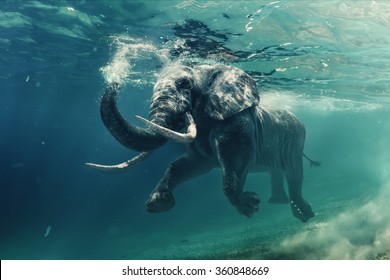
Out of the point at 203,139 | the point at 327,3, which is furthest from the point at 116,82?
the point at 327,3

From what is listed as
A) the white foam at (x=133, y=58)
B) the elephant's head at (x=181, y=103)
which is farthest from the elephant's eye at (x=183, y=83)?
the white foam at (x=133, y=58)

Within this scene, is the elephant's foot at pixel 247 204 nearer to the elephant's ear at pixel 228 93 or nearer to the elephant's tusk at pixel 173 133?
the elephant's ear at pixel 228 93

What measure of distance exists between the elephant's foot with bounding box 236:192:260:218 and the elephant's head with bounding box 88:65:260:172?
160 centimetres

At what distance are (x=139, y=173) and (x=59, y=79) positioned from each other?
915 inches

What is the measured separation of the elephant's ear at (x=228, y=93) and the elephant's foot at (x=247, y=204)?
1573 millimetres

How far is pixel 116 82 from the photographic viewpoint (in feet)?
18.1

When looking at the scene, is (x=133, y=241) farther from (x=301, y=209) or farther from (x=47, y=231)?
(x=301, y=209)

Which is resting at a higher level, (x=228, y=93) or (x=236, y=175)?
(x=228, y=93)

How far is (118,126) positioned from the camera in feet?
17.0

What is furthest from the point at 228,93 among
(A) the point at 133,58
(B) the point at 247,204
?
(A) the point at 133,58

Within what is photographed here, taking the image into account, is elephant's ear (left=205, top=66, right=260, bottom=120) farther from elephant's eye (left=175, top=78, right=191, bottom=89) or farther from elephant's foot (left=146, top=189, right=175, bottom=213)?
elephant's foot (left=146, top=189, right=175, bottom=213)

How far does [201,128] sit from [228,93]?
0.93 m

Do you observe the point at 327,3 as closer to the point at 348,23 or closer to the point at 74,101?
the point at 348,23

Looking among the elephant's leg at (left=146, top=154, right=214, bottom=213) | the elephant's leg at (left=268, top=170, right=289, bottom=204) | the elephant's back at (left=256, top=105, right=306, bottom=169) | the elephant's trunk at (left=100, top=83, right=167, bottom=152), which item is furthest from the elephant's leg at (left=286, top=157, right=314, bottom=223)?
the elephant's trunk at (left=100, top=83, right=167, bottom=152)
